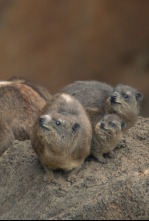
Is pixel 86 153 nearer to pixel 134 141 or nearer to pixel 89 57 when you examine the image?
pixel 134 141

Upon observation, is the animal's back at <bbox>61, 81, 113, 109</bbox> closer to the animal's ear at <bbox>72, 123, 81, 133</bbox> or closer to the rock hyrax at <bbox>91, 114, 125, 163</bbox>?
the rock hyrax at <bbox>91, 114, 125, 163</bbox>

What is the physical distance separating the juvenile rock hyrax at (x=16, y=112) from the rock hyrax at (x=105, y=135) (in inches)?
46.2

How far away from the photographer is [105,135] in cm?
842

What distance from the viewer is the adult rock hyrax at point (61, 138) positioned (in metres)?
7.82

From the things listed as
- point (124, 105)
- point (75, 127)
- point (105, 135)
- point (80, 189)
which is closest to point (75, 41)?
point (124, 105)

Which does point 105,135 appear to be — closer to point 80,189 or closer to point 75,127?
point 75,127

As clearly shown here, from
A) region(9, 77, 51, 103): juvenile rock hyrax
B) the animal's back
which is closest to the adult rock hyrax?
the animal's back

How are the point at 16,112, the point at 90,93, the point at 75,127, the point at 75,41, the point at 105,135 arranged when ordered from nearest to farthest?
the point at 75,127, the point at 105,135, the point at 16,112, the point at 90,93, the point at 75,41

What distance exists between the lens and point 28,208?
25.5ft

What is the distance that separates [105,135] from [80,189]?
944 mm

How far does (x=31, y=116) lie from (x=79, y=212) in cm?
245

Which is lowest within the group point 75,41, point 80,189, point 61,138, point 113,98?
point 80,189

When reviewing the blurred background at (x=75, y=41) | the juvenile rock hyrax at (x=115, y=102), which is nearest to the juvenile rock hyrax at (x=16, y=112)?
the juvenile rock hyrax at (x=115, y=102)

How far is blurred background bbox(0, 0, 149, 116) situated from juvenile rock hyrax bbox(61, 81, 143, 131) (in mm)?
4811
